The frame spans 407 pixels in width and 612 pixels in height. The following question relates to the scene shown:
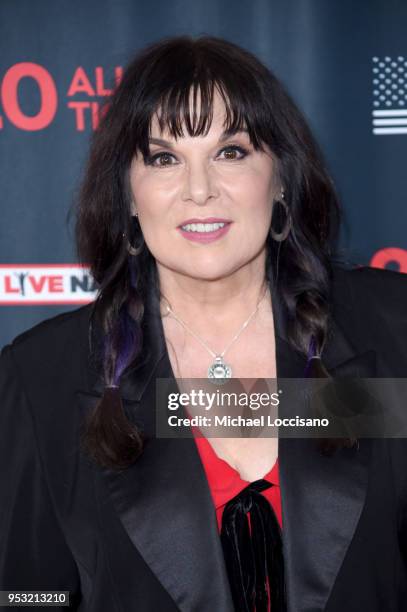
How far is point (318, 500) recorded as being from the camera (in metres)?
1.51

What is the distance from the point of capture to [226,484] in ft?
5.06

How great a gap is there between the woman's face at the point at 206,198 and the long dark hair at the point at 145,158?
0.03 meters

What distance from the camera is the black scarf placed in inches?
59.1

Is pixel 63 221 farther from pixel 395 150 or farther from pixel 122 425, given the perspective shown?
pixel 395 150

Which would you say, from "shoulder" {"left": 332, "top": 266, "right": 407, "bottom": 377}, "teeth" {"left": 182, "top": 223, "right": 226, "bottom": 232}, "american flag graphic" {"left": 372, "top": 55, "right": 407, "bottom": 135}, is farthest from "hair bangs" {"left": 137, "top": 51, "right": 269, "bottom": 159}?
"american flag graphic" {"left": 372, "top": 55, "right": 407, "bottom": 135}

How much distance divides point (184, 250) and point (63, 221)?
2.14ft

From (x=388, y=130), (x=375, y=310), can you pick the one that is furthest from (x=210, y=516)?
(x=388, y=130)

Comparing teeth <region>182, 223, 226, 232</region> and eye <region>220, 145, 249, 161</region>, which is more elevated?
eye <region>220, 145, 249, 161</region>

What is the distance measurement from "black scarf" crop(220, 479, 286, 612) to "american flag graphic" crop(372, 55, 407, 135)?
1.09 meters

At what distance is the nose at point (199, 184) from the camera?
151 cm

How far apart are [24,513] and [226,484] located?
0.47 meters

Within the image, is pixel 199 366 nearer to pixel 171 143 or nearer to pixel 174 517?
pixel 174 517

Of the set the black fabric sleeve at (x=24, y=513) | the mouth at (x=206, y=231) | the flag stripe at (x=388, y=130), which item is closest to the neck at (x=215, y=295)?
the mouth at (x=206, y=231)

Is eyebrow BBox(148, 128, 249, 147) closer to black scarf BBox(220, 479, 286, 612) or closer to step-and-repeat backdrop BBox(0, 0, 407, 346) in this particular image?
step-and-repeat backdrop BBox(0, 0, 407, 346)
